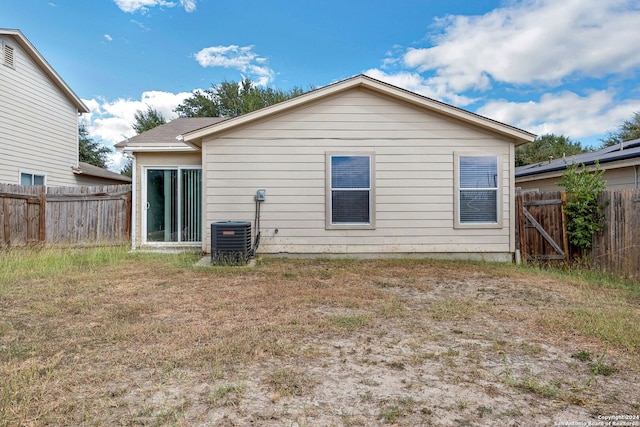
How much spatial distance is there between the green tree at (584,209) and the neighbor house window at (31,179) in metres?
14.4

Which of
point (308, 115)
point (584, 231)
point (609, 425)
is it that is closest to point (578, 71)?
point (584, 231)

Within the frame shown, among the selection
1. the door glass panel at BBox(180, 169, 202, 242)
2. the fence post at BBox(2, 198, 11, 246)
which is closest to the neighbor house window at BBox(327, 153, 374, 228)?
the door glass panel at BBox(180, 169, 202, 242)

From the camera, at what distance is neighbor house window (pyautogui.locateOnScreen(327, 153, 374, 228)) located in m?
7.22

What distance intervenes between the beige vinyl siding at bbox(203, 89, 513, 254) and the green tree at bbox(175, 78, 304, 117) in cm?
1994

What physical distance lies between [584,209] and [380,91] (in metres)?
Result: 4.62

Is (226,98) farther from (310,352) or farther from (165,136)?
(310,352)

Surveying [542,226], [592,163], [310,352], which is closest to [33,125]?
[310,352]

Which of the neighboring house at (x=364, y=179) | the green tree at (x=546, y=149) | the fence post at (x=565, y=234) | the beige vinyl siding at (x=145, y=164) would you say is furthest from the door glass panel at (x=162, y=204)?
the green tree at (x=546, y=149)

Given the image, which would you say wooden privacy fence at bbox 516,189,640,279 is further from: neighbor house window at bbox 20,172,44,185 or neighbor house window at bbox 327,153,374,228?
neighbor house window at bbox 20,172,44,185

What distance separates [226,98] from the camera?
26.1 m

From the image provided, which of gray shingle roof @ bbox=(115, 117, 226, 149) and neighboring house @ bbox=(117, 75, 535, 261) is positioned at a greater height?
gray shingle roof @ bbox=(115, 117, 226, 149)

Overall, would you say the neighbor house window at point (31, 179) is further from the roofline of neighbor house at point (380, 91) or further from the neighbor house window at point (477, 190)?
the neighbor house window at point (477, 190)

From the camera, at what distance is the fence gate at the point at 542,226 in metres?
6.82

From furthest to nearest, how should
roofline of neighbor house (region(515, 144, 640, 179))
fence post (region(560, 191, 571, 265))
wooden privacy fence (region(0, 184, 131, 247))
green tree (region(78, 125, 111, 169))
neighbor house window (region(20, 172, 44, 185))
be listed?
green tree (region(78, 125, 111, 169)) → neighbor house window (region(20, 172, 44, 185)) → wooden privacy fence (region(0, 184, 131, 247)) → roofline of neighbor house (region(515, 144, 640, 179)) → fence post (region(560, 191, 571, 265))
